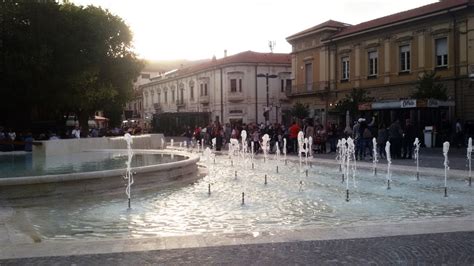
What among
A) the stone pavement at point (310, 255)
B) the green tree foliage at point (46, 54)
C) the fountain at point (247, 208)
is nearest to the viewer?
the stone pavement at point (310, 255)

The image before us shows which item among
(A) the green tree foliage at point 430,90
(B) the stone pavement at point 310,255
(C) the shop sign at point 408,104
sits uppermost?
(A) the green tree foliage at point 430,90

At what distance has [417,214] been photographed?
8.67 meters

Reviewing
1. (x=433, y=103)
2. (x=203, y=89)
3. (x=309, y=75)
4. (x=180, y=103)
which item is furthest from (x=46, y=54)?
(x=180, y=103)

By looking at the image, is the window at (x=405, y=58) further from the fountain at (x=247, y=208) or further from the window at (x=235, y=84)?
the fountain at (x=247, y=208)

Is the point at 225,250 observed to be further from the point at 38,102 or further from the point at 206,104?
the point at 206,104

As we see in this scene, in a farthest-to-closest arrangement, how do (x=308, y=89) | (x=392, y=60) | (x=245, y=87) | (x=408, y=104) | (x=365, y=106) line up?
1. (x=245, y=87)
2. (x=308, y=89)
3. (x=392, y=60)
4. (x=365, y=106)
5. (x=408, y=104)

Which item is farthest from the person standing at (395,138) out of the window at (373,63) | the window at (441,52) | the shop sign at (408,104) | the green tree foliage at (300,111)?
the green tree foliage at (300,111)

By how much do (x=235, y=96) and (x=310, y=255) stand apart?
185ft

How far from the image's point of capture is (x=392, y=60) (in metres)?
39.9

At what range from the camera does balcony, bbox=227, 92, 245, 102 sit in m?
61.8

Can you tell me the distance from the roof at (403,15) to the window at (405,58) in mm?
2088

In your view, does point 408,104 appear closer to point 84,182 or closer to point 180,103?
point 84,182

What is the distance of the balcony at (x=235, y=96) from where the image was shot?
61.8 meters

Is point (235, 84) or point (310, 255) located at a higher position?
point (235, 84)
